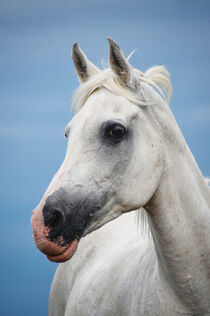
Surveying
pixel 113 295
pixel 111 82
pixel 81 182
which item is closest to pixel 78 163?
pixel 81 182

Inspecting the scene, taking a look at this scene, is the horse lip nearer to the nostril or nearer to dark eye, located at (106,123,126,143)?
the nostril

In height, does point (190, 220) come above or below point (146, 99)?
below

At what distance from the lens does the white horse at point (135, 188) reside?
1.69 metres

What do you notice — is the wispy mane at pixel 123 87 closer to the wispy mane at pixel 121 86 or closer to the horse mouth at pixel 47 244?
the wispy mane at pixel 121 86

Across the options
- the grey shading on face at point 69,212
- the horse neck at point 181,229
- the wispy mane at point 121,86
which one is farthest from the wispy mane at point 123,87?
the grey shading on face at point 69,212

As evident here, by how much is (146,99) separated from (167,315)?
1.06m

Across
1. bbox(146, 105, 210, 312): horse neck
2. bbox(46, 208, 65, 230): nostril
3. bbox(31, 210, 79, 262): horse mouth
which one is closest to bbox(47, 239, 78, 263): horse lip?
bbox(31, 210, 79, 262): horse mouth

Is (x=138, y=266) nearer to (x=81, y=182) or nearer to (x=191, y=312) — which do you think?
(x=191, y=312)

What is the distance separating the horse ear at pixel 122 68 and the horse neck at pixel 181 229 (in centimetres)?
29

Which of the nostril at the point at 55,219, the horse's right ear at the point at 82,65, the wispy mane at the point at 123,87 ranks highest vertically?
the horse's right ear at the point at 82,65

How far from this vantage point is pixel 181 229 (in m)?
1.86

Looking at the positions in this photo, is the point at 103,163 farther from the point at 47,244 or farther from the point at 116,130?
the point at 47,244

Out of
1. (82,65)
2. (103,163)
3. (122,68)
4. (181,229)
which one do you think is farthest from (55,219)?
(82,65)

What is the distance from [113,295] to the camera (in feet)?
8.07
